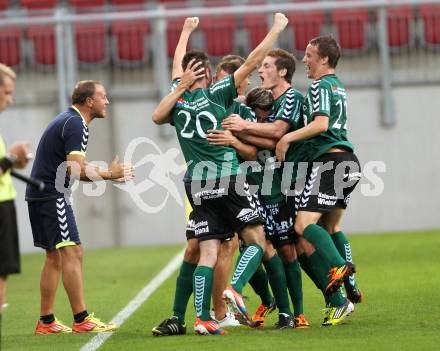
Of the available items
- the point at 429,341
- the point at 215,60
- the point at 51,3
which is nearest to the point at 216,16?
the point at 215,60

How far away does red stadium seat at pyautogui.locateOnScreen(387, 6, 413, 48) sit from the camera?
723 inches

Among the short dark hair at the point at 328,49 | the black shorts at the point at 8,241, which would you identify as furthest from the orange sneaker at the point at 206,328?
the short dark hair at the point at 328,49

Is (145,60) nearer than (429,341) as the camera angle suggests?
No

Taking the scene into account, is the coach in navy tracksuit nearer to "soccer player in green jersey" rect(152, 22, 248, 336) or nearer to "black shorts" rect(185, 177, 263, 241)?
"soccer player in green jersey" rect(152, 22, 248, 336)

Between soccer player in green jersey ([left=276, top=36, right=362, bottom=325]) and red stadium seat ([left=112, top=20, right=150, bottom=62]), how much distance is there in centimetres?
1022

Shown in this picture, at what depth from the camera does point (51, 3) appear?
773 inches

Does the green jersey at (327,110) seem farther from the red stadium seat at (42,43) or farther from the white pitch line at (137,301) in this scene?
the red stadium seat at (42,43)

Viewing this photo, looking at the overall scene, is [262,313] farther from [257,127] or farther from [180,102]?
[180,102]

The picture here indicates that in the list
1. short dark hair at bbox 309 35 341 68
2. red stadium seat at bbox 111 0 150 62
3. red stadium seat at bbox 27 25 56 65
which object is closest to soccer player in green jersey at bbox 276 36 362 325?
short dark hair at bbox 309 35 341 68

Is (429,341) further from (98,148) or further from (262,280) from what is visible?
(98,148)

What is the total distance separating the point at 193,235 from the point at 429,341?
200 centimetres

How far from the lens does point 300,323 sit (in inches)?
325

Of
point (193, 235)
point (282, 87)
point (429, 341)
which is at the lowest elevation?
point (429, 341)

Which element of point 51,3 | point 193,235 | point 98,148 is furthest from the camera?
point 51,3
